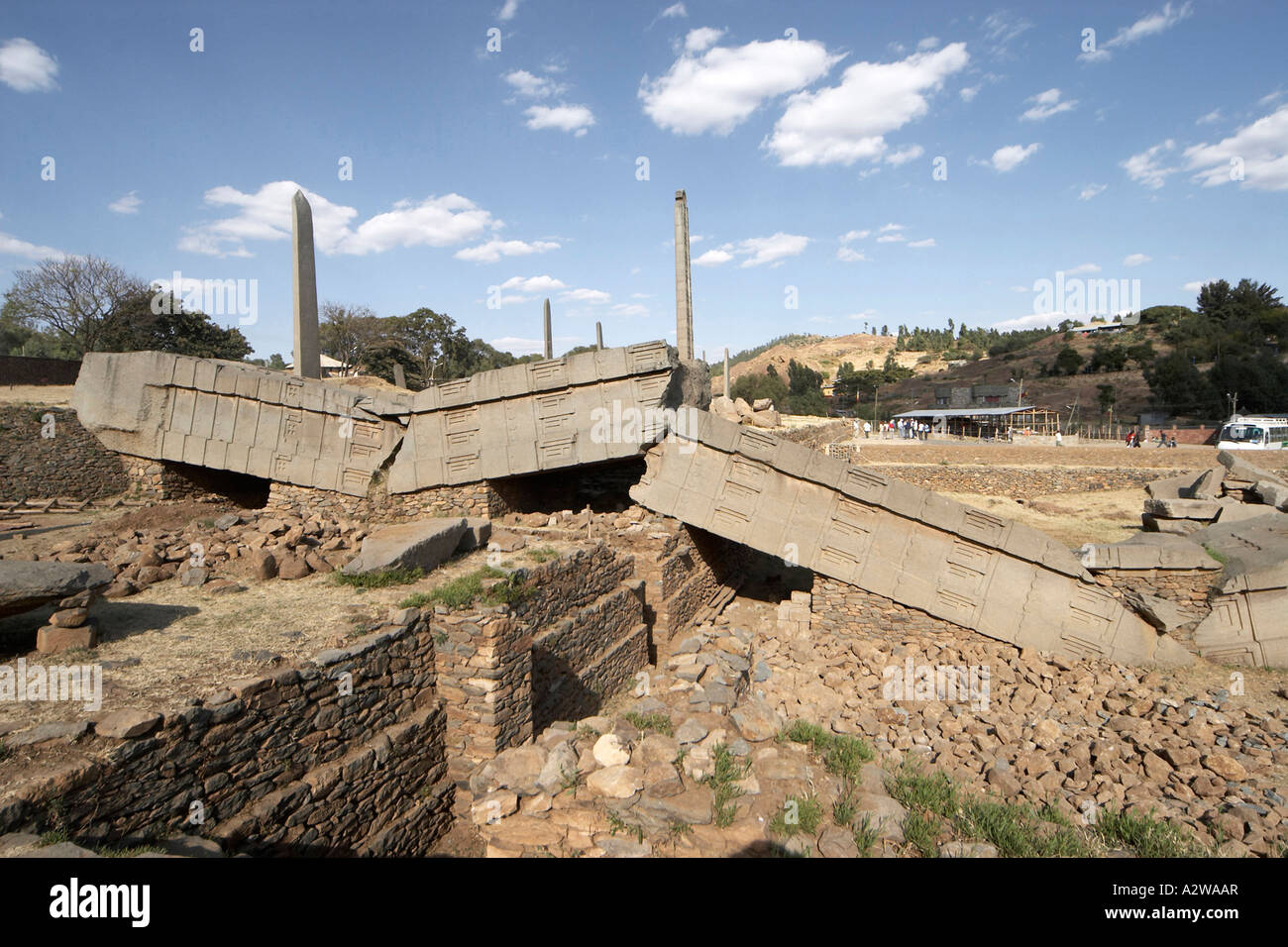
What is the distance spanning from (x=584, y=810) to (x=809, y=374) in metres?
58.3

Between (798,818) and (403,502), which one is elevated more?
(403,502)

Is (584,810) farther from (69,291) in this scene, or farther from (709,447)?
(69,291)

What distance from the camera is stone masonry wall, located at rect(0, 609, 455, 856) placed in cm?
370

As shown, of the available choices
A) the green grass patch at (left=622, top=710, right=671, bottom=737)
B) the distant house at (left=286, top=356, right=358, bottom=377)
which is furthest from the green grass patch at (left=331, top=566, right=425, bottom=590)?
the distant house at (left=286, top=356, right=358, bottom=377)

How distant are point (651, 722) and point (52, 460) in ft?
46.2

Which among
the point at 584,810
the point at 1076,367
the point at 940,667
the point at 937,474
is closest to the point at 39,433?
the point at 584,810

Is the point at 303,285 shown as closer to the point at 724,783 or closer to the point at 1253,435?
the point at 724,783

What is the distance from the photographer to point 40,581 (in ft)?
15.9

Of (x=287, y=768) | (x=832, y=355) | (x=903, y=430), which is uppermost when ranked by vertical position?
(x=832, y=355)

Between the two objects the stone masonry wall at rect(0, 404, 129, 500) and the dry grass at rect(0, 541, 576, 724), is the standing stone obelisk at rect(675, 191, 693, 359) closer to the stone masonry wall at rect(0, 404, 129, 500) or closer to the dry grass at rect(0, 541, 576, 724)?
the dry grass at rect(0, 541, 576, 724)

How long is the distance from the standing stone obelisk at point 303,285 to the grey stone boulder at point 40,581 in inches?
360

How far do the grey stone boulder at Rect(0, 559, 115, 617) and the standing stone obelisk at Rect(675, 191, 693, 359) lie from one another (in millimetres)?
12591

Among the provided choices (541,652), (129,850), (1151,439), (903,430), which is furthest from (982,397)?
(129,850)

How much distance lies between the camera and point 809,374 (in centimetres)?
5959
